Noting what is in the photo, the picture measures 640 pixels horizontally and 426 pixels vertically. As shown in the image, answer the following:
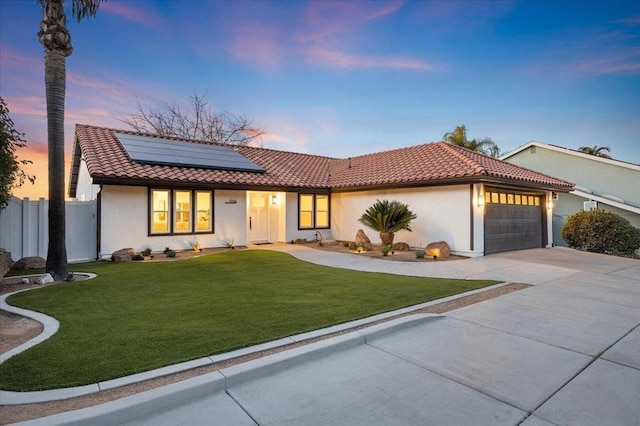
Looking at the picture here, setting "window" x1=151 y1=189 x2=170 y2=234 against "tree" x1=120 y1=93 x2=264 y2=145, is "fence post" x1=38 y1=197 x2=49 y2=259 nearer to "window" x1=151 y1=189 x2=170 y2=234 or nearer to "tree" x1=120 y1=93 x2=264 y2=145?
"window" x1=151 y1=189 x2=170 y2=234

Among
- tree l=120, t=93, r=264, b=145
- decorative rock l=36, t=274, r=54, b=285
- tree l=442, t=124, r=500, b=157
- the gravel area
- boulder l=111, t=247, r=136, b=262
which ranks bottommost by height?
the gravel area

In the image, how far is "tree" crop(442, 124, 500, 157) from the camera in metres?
27.3

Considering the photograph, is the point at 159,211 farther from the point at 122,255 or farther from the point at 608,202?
the point at 608,202

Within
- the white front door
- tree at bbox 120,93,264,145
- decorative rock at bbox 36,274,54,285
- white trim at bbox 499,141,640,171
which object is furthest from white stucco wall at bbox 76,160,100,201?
white trim at bbox 499,141,640,171

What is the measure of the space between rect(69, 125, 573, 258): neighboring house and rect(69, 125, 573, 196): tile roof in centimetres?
6

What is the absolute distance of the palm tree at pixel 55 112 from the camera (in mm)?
8242

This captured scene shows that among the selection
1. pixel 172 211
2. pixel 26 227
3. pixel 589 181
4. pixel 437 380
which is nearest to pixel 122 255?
pixel 172 211

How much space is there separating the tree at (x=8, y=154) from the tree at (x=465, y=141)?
84.4 feet

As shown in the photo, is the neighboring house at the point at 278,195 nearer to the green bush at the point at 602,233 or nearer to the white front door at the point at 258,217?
the white front door at the point at 258,217

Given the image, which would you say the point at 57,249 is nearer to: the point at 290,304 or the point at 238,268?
the point at 238,268

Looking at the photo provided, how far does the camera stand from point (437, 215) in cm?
1408

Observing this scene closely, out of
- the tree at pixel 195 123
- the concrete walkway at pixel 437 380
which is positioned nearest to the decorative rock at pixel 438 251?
the concrete walkway at pixel 437 380

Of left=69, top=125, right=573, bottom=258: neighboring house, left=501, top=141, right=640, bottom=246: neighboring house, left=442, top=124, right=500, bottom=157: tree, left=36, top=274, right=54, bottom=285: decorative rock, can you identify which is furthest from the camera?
left=442, top=124, right=500, bottom=157: tree

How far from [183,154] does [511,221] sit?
14578 millimetres
